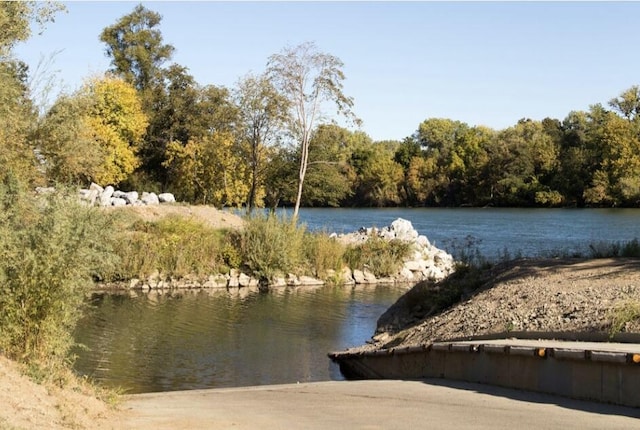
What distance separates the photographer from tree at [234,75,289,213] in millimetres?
41469

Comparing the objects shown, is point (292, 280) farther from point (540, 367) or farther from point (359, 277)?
point (540, 367)

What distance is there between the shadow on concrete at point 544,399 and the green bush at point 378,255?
22.4m

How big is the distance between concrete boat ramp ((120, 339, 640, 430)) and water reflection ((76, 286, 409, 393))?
12.5 ft

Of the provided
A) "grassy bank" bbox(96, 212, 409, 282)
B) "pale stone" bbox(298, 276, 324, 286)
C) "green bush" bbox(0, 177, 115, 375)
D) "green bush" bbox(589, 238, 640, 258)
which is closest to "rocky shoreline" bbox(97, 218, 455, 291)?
"pale stone" bbox(298, 276, 324, 286)

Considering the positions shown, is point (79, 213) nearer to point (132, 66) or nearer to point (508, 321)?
point (508, 321)

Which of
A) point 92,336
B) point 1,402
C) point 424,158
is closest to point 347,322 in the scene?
point 92,336

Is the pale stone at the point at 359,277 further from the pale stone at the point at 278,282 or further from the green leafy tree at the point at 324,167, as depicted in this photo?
the green leafy tree at the point at 324,167

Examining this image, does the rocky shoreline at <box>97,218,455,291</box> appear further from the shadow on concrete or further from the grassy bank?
the shadow on concrete

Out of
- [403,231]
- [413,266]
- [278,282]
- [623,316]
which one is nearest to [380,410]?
[623,316]

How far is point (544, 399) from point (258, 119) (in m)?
35.3

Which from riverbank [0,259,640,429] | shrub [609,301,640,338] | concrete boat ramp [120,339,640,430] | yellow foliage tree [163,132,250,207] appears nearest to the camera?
riverbank [0,259,640,429]

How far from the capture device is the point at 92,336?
18828 mm

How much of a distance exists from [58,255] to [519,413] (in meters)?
5.67

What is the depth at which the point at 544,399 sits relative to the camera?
28.3ft
